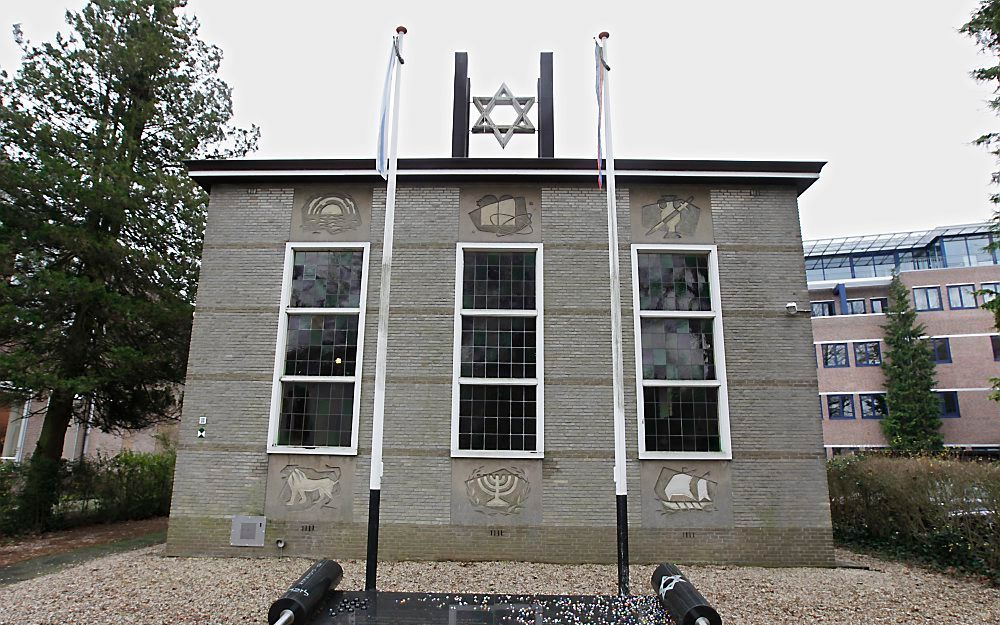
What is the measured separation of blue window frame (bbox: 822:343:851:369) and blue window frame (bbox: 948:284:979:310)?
6.20 meters

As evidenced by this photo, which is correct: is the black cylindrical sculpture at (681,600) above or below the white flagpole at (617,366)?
below

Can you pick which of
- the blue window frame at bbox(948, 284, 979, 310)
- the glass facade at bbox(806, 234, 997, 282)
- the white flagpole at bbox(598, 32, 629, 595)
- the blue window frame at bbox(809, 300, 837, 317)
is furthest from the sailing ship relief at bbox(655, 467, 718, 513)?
the blue window frame at bbox(948, 284, 979, 310)

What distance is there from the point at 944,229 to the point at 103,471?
42289 mm

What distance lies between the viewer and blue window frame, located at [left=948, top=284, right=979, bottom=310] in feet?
107

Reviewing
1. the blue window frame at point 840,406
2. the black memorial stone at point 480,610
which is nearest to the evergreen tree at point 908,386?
the blue window frame at point 840,406

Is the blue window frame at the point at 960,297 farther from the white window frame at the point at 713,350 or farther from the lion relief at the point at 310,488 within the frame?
the lion relief at the point at 310,488

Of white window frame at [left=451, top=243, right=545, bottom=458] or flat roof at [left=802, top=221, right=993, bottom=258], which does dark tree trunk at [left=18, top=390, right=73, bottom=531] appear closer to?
white window frame at [left=451, top=243, right=545, bottom=458]

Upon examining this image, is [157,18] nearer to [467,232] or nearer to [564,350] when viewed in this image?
[467,232]

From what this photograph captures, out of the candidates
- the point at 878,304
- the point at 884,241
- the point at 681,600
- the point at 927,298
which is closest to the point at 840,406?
the point at 878,304

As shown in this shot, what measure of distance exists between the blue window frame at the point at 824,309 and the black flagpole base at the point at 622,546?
33827 mm

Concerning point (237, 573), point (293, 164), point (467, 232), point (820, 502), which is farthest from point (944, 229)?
point (237, 573)

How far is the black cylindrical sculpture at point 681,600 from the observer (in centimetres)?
502

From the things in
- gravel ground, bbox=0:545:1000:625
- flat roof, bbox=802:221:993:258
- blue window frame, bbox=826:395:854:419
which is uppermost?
flat roof, bbox=802:221:993:258

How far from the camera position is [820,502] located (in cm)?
909
